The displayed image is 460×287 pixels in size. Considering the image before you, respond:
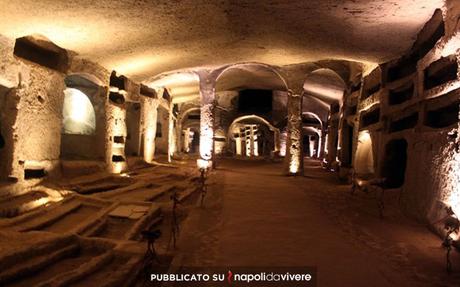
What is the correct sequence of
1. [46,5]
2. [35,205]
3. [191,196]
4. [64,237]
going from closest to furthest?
1. [64,237]
2. [46,5]
3. [35,205]
4. [191,196]

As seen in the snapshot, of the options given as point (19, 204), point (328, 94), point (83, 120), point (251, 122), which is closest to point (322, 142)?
point (251, 122)

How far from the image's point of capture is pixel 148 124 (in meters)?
14.5

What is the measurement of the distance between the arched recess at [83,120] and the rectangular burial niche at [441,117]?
910cm

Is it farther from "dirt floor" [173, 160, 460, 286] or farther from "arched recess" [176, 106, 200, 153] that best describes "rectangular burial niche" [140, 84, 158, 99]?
"dirt floor" [173, 160, 460, 286]

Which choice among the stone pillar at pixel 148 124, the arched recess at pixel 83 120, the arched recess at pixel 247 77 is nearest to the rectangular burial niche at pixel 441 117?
the arched recess at pixel 247 77

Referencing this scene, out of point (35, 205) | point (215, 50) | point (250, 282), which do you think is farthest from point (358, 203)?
point (35, 205)

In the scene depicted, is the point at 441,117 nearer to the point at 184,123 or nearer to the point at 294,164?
the point at 294,164

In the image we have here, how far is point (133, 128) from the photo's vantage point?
14094 millimetres

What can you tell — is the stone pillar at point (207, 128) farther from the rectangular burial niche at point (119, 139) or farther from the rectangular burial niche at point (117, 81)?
the rectangular burial niche at point (119, 139)

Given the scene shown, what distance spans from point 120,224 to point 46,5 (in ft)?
13.7

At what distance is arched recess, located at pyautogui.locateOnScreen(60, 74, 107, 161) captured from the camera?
1111 centimetres

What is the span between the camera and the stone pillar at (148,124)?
14219 mm

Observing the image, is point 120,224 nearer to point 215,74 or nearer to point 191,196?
point 191,196

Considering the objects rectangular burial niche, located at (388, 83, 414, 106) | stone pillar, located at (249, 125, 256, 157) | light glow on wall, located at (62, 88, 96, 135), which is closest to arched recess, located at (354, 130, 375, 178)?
rectangular burial niche, located at (388, 83, 414, 106)
